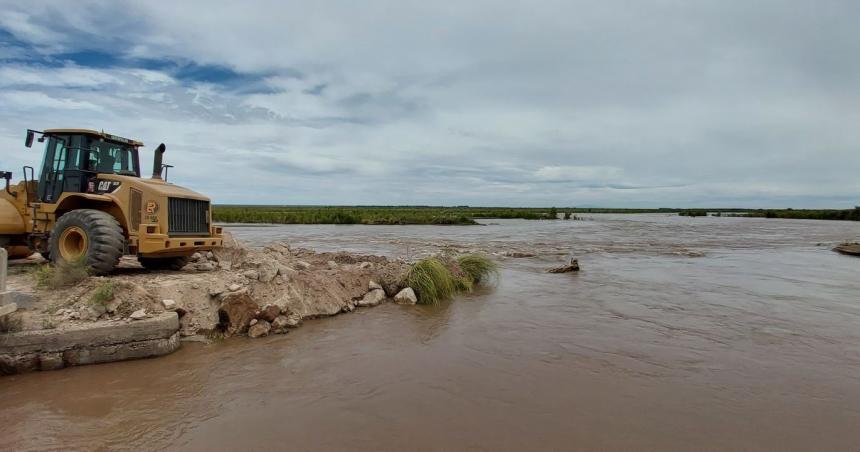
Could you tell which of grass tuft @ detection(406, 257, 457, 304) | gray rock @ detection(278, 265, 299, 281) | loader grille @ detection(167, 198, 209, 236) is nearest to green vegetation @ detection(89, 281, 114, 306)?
loader grille @ detection(167, 198, 209, 236)

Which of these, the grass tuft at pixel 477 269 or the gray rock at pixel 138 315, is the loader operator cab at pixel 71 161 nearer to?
the gray rock at pixel 138 315

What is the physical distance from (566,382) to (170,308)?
6046 mm

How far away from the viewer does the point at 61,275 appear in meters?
7.61

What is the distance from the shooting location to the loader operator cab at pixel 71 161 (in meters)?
9.18

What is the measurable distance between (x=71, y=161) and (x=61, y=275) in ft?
9.01

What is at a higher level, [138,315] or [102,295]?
[102,295]

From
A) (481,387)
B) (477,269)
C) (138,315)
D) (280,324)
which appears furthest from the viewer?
(477,269)

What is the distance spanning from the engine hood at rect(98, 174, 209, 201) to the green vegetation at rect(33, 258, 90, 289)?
1.64 m

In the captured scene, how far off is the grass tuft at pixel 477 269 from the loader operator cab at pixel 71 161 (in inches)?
349

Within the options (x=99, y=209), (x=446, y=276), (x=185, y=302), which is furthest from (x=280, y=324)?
(x=446, y=276)

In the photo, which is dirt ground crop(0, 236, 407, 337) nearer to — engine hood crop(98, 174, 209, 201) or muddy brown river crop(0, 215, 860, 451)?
muddy brown river crop(0, 215, 860, 451)

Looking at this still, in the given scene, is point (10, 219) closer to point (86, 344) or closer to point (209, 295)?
point (209, 295)

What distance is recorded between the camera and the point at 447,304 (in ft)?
37.3

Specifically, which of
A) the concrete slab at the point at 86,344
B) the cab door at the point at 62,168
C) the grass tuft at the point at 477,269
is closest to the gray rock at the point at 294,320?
the concrete slab at the point at 86,344
